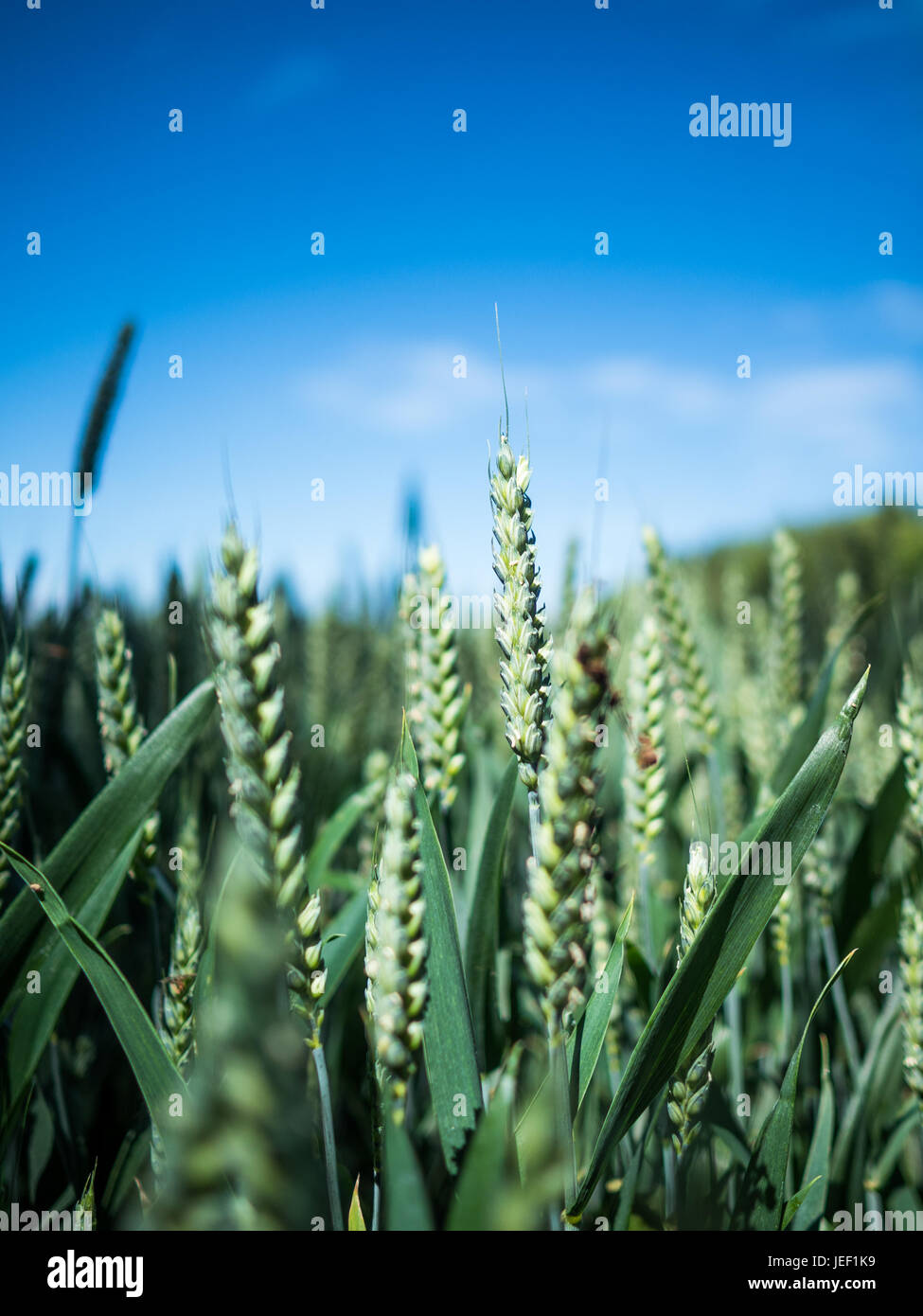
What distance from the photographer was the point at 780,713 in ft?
6.21

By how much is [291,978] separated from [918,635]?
9.08ft

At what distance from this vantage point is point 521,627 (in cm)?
77

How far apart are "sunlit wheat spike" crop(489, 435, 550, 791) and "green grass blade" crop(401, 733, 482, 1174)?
0.43 feet

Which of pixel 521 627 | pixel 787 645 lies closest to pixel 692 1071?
pixel 521 627

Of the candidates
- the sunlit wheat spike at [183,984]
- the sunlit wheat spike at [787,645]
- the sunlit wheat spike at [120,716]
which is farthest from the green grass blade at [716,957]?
the sunlit wheat spike at [787,645]

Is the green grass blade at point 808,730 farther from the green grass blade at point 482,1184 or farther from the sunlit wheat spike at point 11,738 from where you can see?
the sunlit wheat spike at point 11,738

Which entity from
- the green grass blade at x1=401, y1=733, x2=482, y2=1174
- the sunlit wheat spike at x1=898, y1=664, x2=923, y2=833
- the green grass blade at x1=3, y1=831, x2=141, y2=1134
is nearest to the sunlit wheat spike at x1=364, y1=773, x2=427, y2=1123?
the green grass blade at x1=401, y1=733, x2=482, y2=1174

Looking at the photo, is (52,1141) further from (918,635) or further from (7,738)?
(918,635)

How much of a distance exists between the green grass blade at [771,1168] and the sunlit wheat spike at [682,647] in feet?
2.80

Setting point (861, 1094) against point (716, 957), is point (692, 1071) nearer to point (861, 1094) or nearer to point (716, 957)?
point (716, 957)

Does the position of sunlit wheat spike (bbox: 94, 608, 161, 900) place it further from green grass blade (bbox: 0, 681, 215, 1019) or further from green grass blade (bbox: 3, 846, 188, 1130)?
green grass blade (bbox: 3, 846, 188, 1130)

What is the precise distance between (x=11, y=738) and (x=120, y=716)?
0.48ft
